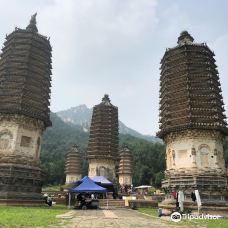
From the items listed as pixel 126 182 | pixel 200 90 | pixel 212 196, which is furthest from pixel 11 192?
pixel 126 182

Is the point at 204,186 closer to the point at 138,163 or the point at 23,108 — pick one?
the point at 23,108

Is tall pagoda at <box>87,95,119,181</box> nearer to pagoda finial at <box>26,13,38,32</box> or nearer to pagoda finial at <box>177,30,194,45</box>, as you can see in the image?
pagoda finial at <box>177,30,194,45</box>

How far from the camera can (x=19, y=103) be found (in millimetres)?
34375

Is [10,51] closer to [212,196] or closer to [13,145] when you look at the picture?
[13,145]

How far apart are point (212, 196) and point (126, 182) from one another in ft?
140

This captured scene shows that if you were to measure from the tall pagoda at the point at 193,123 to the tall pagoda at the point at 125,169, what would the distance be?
3665 centimetres

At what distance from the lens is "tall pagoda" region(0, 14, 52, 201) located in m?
32.0

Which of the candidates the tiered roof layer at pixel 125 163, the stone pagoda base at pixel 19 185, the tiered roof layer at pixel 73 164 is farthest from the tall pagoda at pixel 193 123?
the tiered roof layer at pixel 73 164

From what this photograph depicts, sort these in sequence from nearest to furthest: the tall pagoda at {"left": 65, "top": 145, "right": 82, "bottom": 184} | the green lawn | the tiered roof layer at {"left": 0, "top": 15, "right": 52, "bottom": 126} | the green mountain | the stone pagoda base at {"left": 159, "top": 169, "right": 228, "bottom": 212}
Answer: the green lawn, the stone pagoda base at {"left": 159, "top": 169, "right": 228, "bottom": 212}, the tiered roof layer at {"left": 0, "top": 15, "right": 52, "bottom": 126}, the tall pagoda at {"left": 65, "top": 145, "right": 82, "bottom": 184}, the green mountain

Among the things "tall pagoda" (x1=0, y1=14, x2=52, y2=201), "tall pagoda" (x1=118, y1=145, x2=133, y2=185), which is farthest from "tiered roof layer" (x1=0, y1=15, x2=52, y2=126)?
"tall pagoda" (x1=118, y1=145, x2=133, y2=185)

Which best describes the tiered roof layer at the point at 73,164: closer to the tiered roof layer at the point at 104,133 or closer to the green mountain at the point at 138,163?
the tiered roof layer at the point at 104,133

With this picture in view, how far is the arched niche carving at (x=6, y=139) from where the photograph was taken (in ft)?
108

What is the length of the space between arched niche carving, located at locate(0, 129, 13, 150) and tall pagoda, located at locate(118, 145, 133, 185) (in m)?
43.6

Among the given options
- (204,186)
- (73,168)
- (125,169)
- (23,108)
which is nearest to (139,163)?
(73,168)
